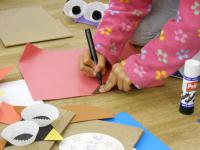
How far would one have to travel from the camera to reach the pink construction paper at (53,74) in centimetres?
86

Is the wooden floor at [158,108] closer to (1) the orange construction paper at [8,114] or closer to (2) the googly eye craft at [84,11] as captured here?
(1) the orange construction paper at [8,114]

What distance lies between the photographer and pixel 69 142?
0.67 m

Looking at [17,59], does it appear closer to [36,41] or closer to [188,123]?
[36,41]

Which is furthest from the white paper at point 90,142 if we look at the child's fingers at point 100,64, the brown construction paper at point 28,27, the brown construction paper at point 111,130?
the brown construction paper at point 28,27

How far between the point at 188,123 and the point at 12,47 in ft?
1.87

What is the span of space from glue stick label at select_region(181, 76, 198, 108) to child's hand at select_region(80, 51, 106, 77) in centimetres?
22

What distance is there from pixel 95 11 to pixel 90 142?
0.67m

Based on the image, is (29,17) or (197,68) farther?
(29,17)

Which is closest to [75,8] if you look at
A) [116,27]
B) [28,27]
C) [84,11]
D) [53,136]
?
[84,11]

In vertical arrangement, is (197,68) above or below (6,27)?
above

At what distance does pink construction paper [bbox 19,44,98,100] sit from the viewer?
857 mm

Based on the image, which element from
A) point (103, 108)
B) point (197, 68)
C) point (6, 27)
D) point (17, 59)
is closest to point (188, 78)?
point (197, 68)

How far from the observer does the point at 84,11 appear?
1.27 m

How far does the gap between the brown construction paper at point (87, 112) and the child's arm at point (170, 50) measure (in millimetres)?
113
